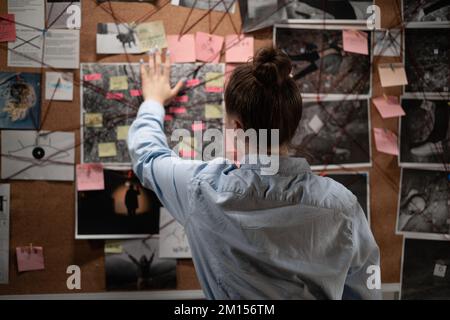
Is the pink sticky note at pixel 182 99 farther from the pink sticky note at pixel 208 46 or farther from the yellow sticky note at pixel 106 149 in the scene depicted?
the yellow sticky note at pixel 106 149

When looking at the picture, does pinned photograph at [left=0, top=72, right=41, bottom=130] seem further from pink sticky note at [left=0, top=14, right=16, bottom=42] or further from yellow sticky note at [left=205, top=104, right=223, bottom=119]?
yellow sticky note at [left=205, top=104, right=223, bottom=119]

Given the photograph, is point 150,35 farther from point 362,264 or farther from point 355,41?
point 362,264

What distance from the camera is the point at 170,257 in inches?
56.2

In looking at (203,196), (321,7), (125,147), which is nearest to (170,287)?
(125,147)

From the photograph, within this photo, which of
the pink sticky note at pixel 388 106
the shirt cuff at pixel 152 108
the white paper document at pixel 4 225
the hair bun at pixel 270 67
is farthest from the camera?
the pink sticky note at pixel 388 106

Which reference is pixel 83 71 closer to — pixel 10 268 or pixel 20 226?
pixel 20 226

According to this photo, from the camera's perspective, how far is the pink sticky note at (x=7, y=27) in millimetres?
1333

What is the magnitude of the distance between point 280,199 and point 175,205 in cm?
27

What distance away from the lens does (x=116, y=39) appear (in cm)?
136

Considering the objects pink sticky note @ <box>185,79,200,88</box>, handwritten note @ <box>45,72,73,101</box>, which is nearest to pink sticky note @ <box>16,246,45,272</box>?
handwritten note @ <box>45,72,73,101</box>

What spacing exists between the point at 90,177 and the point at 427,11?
1.24 m

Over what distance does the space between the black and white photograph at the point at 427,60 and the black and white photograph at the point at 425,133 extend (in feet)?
0.15

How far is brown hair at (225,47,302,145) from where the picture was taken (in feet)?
3.05

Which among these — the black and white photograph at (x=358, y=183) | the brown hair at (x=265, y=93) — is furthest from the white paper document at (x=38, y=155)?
the black and white photograph at (x=358, y=183)
